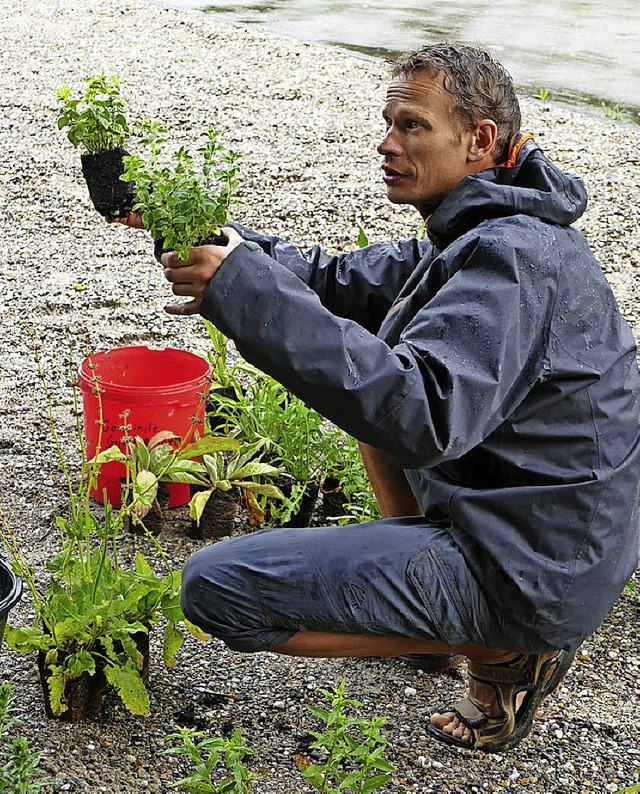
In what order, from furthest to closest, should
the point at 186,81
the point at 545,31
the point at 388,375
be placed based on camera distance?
the point at 545,31 < the point at 186,81 < the point at 388,375

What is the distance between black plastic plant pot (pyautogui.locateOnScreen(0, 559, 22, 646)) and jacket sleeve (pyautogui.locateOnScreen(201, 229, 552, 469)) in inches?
26.2

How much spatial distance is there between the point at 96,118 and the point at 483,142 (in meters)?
0.90

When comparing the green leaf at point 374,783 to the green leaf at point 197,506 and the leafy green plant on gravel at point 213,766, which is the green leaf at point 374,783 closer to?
the leafy green plant on gravel at point 213,766

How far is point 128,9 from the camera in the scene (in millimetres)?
10875

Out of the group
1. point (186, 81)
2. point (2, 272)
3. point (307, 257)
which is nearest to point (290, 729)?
point (307, 257)

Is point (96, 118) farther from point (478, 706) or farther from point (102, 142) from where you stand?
point (478, 706)

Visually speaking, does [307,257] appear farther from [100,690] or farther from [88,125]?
[100,690]

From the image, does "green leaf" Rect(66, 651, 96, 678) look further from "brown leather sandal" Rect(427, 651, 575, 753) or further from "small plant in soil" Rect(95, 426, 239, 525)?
"brown leather sandal" Rect(427, 651, 575, 753)

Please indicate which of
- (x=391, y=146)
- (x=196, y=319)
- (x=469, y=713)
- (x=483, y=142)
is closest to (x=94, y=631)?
(x=469, y=713)

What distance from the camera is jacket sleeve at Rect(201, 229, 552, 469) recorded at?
6.23ft

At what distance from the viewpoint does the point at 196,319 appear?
4.73 metres

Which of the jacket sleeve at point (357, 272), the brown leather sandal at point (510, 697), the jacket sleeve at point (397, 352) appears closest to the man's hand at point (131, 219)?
the jacket sleeve at point (357, 272)

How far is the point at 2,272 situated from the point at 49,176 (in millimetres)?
1429

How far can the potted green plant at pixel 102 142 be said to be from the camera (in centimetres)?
255
